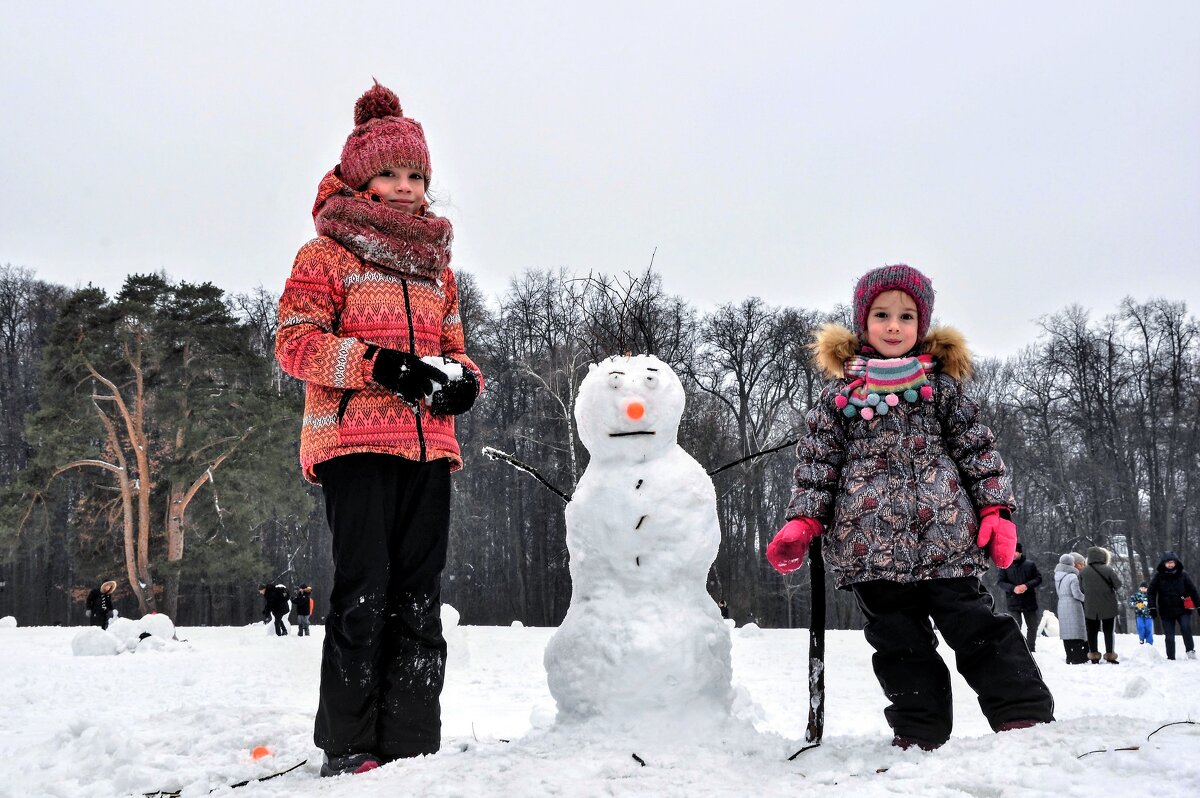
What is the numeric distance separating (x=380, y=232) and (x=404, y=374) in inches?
23.8

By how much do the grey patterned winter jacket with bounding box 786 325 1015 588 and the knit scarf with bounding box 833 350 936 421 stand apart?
1.5 inches

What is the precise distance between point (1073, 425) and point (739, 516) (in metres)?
11.9

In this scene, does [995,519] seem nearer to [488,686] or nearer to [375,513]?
[375,513]

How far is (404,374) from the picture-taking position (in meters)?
2.91

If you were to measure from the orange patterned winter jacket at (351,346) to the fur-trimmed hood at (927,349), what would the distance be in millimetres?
1383

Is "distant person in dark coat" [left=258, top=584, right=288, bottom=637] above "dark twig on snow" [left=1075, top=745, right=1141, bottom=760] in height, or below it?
below

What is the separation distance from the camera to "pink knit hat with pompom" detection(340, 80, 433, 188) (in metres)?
3.28

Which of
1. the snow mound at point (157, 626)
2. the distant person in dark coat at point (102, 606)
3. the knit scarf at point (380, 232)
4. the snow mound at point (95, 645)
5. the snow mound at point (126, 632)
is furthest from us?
the distant person in dark coat at point (102, 606)

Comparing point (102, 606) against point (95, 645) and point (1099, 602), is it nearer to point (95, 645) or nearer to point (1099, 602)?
point (95, 645)

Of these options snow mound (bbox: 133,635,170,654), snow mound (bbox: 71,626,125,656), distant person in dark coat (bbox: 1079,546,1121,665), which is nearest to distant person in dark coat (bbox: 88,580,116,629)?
snow mound (bbox: 133,635,170,654)

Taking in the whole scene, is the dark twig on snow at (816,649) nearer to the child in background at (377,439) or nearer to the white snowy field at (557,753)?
the white snowy field at (557,753)

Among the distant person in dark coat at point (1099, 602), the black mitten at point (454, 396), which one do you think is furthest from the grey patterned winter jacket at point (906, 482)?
the distant person in dark coat at point (1099, 602)

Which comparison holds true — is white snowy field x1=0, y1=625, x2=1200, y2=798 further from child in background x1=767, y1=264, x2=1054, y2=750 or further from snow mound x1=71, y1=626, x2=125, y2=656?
snow mound x1=71, y1=626, x2=125, y2=656

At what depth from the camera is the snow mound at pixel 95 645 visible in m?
11.1
